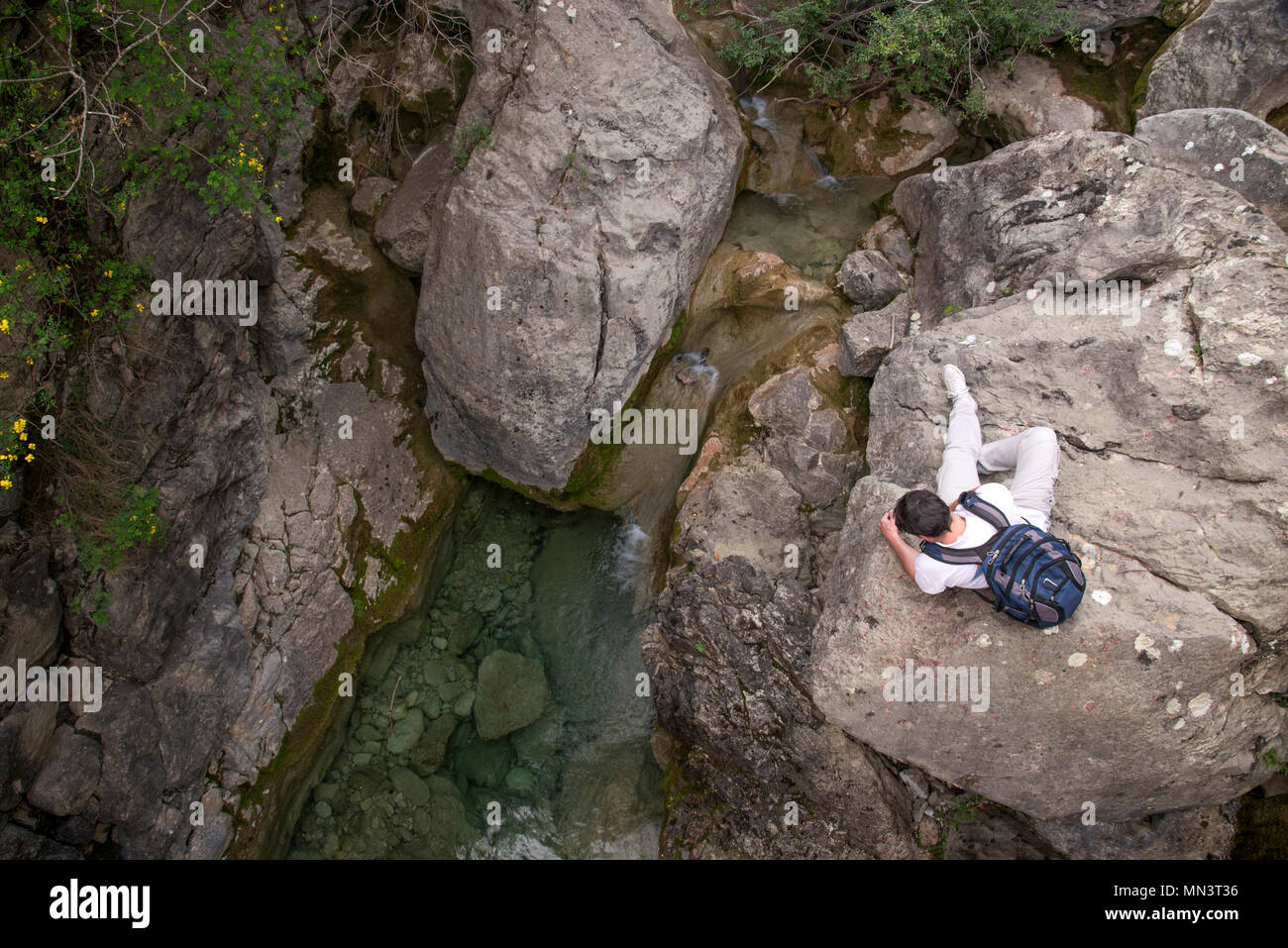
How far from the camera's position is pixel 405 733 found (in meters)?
7.28

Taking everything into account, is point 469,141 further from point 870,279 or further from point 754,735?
point 754,735

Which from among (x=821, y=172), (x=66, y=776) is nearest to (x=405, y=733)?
(x=66, y=776)

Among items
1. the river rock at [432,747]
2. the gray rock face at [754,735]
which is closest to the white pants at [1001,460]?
the gray rock face at [754,735]

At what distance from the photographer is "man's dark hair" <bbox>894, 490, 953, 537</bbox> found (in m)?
4.15

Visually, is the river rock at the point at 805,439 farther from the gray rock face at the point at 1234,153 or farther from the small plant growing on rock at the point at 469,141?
the small plant growing on rock at the point at 469,141

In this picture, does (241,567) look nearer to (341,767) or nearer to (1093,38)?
(341,767)

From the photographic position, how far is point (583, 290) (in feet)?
20.9

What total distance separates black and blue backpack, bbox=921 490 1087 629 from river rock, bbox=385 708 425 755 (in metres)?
5.49

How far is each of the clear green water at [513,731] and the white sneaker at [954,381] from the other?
3419 millimetres

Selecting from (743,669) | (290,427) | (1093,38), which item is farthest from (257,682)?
(1093,38)

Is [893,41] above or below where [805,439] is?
above

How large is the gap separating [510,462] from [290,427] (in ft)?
6.96

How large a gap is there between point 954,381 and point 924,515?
1668 millimetres

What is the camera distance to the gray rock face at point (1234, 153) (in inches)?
227
